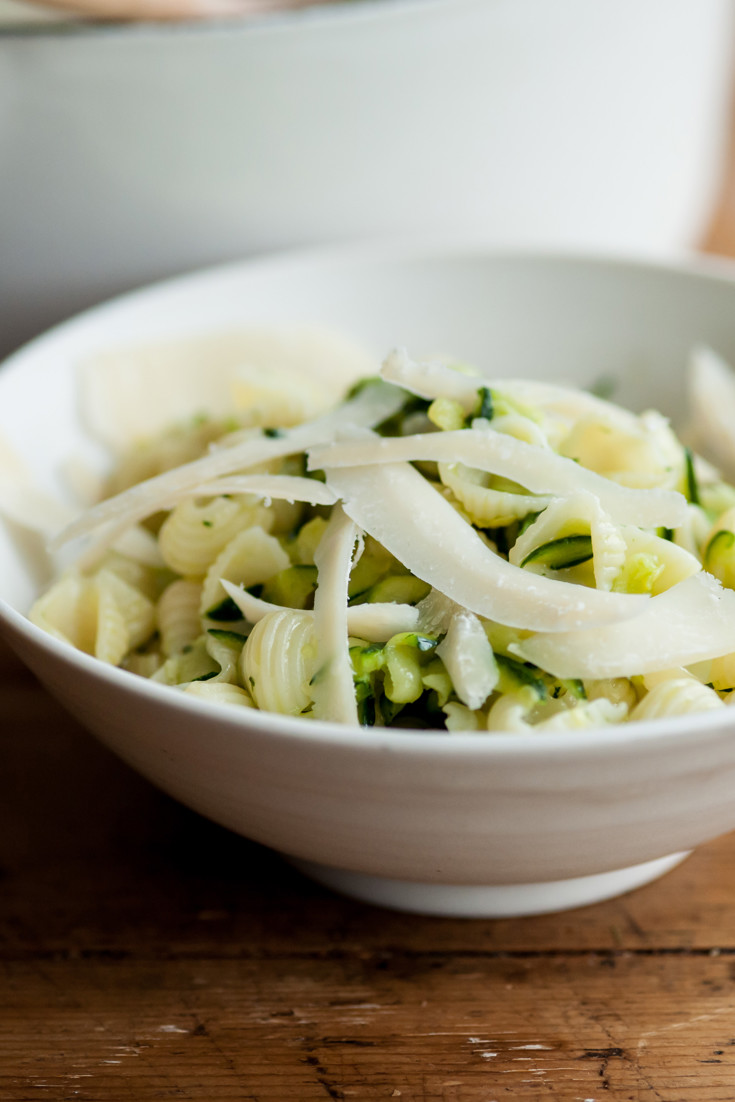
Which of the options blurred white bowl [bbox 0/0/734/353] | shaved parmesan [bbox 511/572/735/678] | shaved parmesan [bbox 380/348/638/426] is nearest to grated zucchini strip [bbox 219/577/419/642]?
shaved parmesan [bbox 511/572/735/678]

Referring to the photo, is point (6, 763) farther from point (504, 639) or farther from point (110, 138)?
point (110, 138)

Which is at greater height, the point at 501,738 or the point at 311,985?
the point at 501,738

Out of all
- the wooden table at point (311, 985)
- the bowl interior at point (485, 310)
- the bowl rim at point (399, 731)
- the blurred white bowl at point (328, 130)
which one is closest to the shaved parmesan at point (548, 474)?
the bowl rim at point (399, 731)

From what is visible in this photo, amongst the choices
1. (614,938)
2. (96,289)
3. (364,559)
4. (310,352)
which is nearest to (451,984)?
(614,938)

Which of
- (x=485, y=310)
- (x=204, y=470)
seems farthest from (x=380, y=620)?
(x=485, y=310)

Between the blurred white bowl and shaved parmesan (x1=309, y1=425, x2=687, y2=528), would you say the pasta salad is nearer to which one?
shaved parmesan (x1=309, y1=425, x2=687, y2=528)

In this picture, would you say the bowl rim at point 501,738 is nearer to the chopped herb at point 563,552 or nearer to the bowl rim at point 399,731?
the bowl rim at point 399,731

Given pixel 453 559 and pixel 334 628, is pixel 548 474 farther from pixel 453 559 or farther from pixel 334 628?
pixel 334 628
